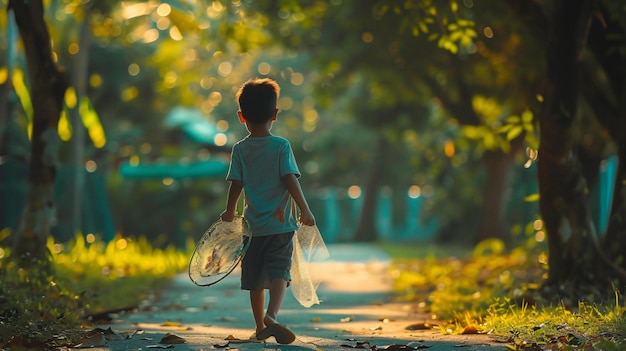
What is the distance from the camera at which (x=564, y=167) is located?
9758mm

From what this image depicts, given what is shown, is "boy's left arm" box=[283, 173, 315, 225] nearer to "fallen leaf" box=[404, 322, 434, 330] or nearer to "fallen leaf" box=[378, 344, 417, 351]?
"fallen leaf" box=[378, 344, 417, 351]

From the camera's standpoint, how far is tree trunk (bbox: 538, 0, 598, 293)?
31.8ft

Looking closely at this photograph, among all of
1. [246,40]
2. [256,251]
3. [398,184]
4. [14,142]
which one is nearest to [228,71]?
[398,184]

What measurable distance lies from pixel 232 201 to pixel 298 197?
454 millimetres

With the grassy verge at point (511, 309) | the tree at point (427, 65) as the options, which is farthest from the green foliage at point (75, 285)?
the tree at point (427, 65)

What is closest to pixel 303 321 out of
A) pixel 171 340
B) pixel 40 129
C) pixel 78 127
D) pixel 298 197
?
pixel 171 340

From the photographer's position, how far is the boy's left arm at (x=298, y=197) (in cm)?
Answer: 680

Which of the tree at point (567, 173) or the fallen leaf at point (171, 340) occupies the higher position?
the tree at point (567, 173)

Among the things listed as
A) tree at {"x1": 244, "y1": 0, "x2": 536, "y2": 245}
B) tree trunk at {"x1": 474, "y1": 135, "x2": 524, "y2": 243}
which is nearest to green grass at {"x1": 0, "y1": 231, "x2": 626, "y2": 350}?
tree at {"x1": 244, "y1": 0, "x2": 536, "y2": 245}

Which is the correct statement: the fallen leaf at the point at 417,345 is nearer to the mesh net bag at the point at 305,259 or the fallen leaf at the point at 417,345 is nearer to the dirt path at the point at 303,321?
the dirt path at the point at 303,321

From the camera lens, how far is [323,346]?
682 cm

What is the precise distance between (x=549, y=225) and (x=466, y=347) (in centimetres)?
374

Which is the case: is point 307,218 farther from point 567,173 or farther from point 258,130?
point 567,173

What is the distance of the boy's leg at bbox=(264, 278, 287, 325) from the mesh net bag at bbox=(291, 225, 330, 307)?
0.70ft
